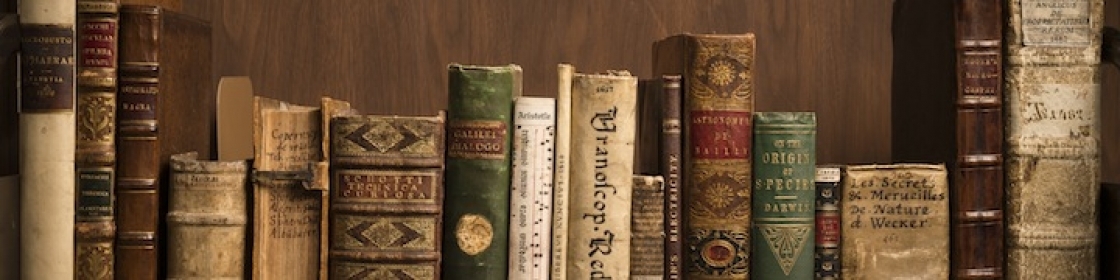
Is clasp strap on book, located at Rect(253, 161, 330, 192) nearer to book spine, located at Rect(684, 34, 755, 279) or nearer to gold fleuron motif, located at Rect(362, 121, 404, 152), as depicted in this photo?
gold fleuron motif, located at Rect(362, 121, 404, 152)

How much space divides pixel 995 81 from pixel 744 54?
288 millimetres

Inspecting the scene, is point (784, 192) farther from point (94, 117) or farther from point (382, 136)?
point (94, 117)

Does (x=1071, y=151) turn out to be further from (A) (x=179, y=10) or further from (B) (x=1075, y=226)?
(A) (x=179, y=10)

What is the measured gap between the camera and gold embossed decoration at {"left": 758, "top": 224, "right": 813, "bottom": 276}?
162 cm

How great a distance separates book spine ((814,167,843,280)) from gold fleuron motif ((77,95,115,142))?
2.50ft

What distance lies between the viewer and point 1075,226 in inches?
65.2

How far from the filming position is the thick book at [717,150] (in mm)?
1601

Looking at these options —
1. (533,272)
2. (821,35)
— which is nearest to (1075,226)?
(821,35)

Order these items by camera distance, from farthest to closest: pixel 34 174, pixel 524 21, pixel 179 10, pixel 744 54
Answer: pixel 524 21
pixel 179 10
pixel 744 54
pixel 34 174

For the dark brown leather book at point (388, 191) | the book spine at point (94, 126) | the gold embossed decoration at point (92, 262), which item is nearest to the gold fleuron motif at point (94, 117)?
the book spine at point (94, 126)

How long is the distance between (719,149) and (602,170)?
14cm

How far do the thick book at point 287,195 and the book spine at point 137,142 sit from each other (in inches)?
4.2

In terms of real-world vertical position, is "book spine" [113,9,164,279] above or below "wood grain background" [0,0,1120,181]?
below

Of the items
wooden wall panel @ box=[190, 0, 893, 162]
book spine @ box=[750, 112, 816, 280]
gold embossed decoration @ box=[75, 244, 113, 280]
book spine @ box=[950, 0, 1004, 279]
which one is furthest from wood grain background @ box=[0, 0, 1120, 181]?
gold embossed decoration @ box=[75, 244, 113, 280]
